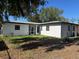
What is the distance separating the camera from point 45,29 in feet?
110

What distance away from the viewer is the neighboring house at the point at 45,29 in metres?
28.5

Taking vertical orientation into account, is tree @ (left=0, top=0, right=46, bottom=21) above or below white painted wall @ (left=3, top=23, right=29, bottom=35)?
above

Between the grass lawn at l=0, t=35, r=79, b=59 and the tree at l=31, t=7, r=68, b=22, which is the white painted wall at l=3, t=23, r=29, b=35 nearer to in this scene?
the grass lawn at l=0, t=35, r=79, b=59

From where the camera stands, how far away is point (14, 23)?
3362 centimetres

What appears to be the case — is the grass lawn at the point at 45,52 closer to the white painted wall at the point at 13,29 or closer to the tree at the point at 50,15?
the white painted wall at the point at 13,29

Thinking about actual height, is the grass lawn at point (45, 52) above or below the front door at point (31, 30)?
above

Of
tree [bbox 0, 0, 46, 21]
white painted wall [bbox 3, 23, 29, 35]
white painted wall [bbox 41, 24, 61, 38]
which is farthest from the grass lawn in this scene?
white painted wall [bbox 3, 23, 29, 35]

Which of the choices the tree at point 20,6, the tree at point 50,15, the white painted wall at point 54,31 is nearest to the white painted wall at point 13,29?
the white painted wall at point 54,31

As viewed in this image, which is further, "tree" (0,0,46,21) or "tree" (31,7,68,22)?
"tree" (31,7,68,22)

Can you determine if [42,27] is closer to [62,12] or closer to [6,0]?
[6,0]

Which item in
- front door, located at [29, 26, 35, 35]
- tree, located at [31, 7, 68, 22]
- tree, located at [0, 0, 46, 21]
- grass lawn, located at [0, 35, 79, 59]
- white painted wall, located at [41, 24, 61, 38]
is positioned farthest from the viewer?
tree, located at [31, 7, 68, 22]

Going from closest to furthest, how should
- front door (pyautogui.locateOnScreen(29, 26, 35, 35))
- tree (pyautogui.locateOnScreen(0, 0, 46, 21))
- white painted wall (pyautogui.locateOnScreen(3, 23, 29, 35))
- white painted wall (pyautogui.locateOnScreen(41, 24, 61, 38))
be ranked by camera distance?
tree (pyautogui.locateOnScreen(0, 0, 46, 21)) < white painted wall (pyautogui.locateOnScreen(41, 24, 61, 38)) < white painted wall (pyautogui.locateOnScreen(3, 23, 29, 35)) < front door (pyautogui.locateOnScreen(29, 26, 35, 35))

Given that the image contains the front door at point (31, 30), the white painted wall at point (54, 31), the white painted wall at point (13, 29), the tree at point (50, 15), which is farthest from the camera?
the tree at point (50, 15)

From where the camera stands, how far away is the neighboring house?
28530mm
